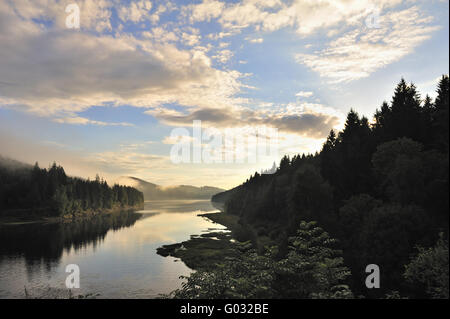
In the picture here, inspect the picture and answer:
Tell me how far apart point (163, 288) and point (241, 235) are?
45361mm

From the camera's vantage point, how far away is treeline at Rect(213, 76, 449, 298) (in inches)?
1168

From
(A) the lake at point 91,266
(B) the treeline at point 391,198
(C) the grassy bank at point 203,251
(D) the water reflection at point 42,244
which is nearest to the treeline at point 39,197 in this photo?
(D) the water reflection at point 42,244

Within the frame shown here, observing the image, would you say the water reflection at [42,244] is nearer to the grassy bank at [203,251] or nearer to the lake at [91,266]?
the lake at [91,266]

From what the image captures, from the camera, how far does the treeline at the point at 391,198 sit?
29672 mm

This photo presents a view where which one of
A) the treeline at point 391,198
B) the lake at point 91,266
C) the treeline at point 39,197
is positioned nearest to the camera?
the treeline at point 391,198

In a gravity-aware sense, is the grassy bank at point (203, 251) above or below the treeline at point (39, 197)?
below

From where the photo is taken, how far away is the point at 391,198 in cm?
4384

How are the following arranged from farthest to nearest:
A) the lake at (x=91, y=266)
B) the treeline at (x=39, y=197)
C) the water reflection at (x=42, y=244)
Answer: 1. the treeline at (x=39, y=197)
2. the water reflection at (x=42, y=244)
3. the lake at (x=91, y=266)

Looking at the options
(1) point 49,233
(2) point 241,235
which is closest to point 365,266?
(2) point 241,235

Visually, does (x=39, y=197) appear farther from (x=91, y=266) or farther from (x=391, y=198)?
(x=391, y=198)

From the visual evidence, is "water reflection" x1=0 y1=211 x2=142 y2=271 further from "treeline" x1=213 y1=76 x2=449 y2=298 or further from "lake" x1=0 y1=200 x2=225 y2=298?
"treeline" x1=213 y1=76 x2=449 y2=298

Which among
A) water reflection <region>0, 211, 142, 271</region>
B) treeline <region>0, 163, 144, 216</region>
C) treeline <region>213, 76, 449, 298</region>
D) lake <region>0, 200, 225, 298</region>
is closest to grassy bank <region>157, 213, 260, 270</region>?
lake <region>0, 200, 225, 298</region>

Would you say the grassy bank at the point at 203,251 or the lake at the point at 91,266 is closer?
the lake at the point at 91,266
